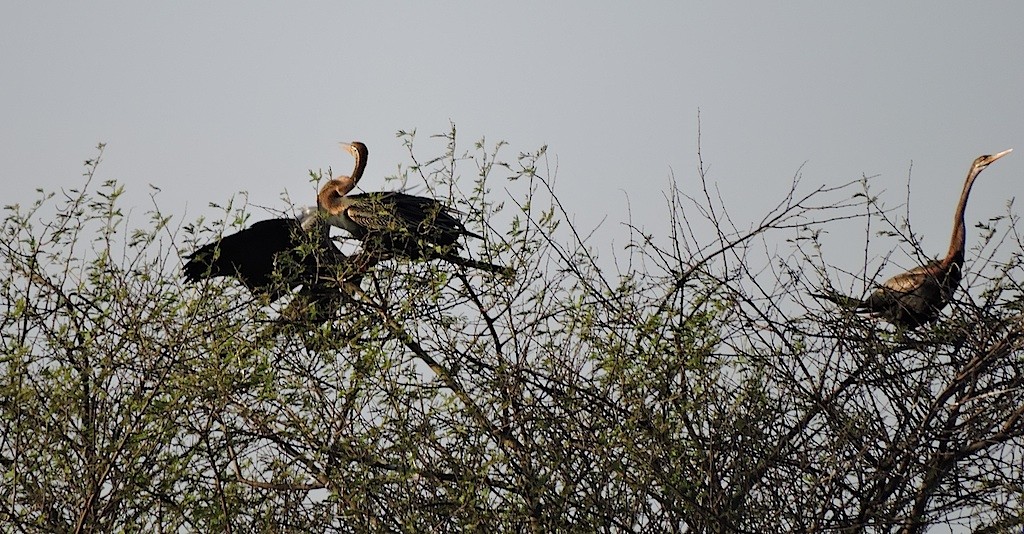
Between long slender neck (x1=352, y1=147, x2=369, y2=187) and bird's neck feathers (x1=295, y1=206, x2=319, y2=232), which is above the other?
long slender neck (x1=352, y1=147, x2=369, y2=187)

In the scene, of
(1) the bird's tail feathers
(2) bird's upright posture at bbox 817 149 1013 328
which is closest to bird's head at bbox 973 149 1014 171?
(2) bird's upright posture at bbox 817 149 1013 328

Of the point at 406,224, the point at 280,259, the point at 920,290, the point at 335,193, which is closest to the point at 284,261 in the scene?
the point at 280,259

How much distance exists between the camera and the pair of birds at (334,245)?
627cm

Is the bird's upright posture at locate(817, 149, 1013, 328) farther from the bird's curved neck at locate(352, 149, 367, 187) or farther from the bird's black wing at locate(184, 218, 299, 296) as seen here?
the bird's curved neck at locate(352, 149, 367, 187)

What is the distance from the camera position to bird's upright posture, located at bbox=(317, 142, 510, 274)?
20.6 ft

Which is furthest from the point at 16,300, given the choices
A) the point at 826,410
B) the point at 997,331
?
the point at 997,331

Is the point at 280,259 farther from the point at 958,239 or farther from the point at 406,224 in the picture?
the point at 958,239

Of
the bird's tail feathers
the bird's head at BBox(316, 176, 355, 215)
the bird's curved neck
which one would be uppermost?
the bird's curved neck

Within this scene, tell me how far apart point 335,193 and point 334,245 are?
1452 millimetres

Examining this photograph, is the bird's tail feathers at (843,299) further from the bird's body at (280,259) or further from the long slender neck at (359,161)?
the long slender neck at (359,161)

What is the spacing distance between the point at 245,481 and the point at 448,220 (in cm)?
195

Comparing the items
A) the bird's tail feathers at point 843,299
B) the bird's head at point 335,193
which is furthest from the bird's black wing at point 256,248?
the bird's tail feathers at point 843,299

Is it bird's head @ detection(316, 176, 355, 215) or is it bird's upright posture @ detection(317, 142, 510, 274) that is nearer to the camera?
bird's upright posture @ detection(317, 142, 510, 274)

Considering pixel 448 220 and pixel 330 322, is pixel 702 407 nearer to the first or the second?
pixel 330 322
